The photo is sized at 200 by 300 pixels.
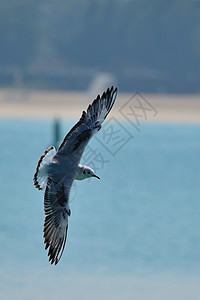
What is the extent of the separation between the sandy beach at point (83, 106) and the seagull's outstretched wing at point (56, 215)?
4054 cm

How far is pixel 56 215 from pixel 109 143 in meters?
29.2

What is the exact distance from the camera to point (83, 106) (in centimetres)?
5594

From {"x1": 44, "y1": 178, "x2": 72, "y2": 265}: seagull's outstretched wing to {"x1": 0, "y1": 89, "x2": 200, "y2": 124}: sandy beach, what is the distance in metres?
40.5

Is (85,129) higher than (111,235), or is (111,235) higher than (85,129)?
(111,235)

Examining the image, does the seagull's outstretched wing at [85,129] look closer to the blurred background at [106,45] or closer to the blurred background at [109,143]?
the blurred background at [109,143]

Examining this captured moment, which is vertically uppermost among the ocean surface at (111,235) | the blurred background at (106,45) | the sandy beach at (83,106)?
the blurred background at (106,45)

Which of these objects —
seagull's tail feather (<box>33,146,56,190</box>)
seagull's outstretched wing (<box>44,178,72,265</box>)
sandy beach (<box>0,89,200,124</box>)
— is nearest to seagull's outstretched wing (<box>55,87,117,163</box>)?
seagull's tail feather (<box>33,146,56,190</box>)

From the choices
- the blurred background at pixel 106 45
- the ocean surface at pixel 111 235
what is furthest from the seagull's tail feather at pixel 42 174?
the blurred background at pixel 106 45

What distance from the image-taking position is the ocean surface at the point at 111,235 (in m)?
14.3

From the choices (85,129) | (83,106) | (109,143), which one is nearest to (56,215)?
(85,129)

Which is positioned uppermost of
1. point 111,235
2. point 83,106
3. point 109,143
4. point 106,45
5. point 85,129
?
point 106,45

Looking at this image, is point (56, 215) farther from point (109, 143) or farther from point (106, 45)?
point (106, 45)

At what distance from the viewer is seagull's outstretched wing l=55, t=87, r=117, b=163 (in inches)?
346

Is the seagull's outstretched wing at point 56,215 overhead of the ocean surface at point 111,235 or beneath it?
beneath
